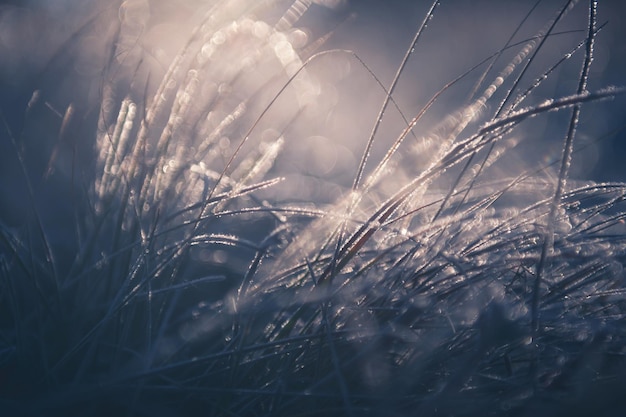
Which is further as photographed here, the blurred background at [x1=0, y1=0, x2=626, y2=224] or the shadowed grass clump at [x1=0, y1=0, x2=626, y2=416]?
the blurred background at [x1=0, y1=0, x2=626, y2=224]

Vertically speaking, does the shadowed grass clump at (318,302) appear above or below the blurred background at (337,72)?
below

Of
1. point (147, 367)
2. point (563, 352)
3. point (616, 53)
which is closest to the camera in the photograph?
point (147, 367)

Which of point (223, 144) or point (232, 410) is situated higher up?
point (223, 144)

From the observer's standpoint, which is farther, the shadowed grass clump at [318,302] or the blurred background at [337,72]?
the blurred background at [337,72]

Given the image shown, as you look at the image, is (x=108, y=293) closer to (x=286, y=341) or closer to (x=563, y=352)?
(x=286, y=341)

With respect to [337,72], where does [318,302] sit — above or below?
below

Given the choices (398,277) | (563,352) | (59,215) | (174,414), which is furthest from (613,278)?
(59,215)

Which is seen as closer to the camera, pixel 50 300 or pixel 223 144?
pixel 50 300

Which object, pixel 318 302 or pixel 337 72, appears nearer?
pixel 318 302

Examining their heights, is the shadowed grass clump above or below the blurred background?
below

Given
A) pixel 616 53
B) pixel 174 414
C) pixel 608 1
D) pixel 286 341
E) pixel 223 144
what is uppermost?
pixel 608 1

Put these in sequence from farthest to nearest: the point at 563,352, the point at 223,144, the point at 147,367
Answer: the point at 223,144
the point at 563,352
the point at 147,367
